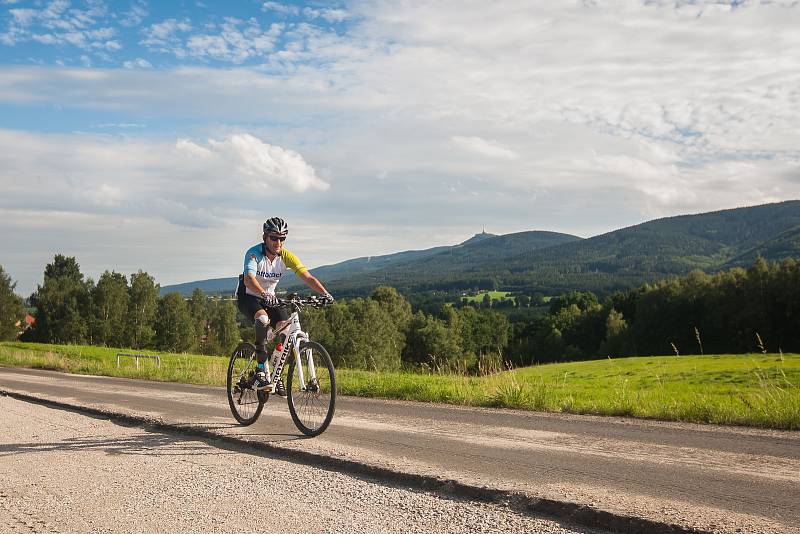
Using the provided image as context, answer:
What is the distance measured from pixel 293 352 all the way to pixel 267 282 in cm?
95

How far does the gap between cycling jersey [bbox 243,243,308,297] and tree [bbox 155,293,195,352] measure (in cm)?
8869

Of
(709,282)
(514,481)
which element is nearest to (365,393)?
(514,481)

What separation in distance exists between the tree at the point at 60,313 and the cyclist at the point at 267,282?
7936 cm

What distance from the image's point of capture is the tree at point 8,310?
77.2 m

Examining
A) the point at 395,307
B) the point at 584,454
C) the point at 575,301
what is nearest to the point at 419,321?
the point at 395,307

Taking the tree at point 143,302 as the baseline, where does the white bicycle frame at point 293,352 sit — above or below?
below

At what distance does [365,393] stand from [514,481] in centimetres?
778

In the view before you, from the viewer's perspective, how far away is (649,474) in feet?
18.5

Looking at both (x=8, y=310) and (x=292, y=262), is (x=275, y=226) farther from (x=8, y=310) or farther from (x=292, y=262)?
(x=8, y=310)

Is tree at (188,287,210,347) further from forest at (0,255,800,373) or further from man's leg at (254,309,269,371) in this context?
man's leg at (254,309,269,371)

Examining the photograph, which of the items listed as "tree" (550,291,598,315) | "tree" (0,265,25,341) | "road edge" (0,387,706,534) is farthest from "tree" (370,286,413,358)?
"road edge" (0,387,706,534)

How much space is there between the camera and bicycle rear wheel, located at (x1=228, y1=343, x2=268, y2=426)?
28.1 ft

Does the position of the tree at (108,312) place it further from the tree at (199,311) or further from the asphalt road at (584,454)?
the asphalt road at (584,454)

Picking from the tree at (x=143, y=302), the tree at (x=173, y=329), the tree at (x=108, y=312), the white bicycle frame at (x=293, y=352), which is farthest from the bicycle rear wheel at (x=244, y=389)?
the tree at (x=173, y=329)
